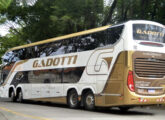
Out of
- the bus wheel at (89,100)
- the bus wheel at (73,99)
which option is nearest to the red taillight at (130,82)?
the bus wheel at (89,100)

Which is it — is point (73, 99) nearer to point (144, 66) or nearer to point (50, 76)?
point (50, 76)

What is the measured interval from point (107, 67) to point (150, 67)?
1.82 metres

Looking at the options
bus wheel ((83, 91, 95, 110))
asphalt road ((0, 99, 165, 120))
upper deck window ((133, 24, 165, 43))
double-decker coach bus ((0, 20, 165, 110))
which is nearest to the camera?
asphalt road ((0, 99, 165, 120))

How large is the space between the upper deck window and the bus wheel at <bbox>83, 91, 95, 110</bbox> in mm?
3587

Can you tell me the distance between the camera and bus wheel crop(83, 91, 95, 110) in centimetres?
1519

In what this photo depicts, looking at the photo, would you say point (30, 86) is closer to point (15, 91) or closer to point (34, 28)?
point (15, 91)

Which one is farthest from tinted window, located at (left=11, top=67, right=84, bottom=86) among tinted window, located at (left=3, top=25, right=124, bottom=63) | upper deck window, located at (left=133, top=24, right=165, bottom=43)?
upper deck window, located at (left=133, top=24, right=165, bottom=43)

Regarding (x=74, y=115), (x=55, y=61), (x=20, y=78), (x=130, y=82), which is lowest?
(x=74, y=115)

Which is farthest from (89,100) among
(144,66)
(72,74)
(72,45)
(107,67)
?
(144,66)

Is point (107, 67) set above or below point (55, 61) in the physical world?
below

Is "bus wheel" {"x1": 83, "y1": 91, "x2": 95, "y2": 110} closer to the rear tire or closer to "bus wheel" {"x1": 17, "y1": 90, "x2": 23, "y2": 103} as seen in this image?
the rear tire

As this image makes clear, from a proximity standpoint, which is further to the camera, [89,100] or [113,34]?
[89,100]

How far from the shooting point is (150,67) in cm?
1362

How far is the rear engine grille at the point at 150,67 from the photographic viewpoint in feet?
44.0
